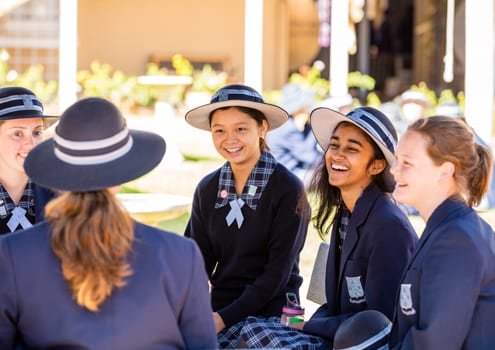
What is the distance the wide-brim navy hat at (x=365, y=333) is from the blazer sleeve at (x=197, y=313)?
0.70 meters

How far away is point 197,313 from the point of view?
2.08 metres

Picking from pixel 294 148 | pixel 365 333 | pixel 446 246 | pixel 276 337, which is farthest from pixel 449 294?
pixel 294 148

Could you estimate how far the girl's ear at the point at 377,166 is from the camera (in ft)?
10.8

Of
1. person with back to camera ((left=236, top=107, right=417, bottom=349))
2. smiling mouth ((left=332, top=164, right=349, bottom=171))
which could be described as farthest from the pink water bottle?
smiling mouth ((left=332, top=164, right=349, bottom=171))

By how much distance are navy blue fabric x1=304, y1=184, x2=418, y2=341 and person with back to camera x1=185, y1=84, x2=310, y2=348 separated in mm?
305

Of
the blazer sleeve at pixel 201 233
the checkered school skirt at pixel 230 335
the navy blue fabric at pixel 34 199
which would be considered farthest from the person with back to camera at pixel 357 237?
the navy blue fabric at pixel 34 199

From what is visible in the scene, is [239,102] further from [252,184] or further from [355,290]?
[355,290]

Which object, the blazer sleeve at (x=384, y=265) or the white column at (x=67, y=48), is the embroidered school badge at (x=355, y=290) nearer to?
the blazer sleeve at (x=384, y=265)

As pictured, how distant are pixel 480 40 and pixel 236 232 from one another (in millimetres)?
6504

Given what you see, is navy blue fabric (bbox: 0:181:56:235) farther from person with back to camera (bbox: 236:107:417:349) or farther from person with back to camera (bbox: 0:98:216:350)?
person with back to camera (bbox: 0:98:216:350)

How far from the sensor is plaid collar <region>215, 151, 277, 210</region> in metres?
3.64

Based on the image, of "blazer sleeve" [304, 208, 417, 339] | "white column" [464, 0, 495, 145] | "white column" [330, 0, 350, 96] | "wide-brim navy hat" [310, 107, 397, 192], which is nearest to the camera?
"blazer sleeve" [304, 208, 417, 339]

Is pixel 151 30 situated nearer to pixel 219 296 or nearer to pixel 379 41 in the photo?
pixel 379 41

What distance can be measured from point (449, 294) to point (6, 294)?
1.27 metres
